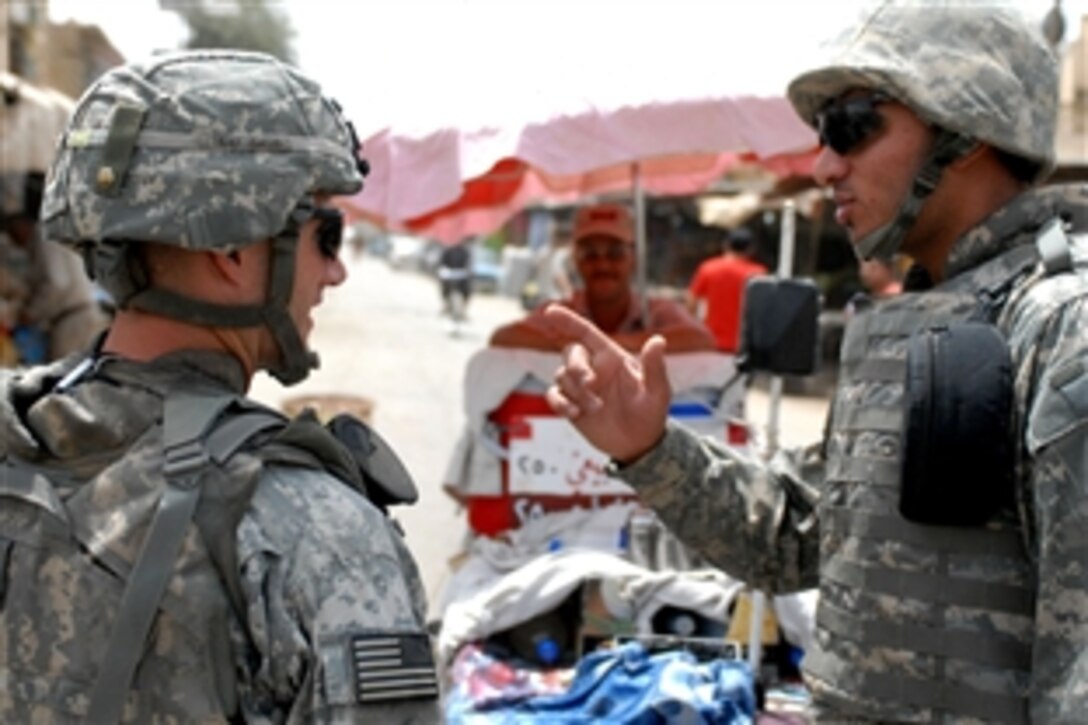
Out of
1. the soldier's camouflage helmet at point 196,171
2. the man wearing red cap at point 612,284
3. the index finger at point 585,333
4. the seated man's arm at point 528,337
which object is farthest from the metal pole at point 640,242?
the soldier's camouflage helmet at point 196,171

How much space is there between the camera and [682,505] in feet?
8.58

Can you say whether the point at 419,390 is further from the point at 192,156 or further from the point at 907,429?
the point at 192,156

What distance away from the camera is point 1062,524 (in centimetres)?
186

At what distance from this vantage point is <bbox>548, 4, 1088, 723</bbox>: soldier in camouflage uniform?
6.35 feet

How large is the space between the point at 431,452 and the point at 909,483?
30.5ft

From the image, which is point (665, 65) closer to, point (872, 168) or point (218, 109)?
point (872, 168)

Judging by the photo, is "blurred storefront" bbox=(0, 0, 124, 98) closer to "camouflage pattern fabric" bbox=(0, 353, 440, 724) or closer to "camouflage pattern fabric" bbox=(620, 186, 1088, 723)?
"camouflage pattern fabric" bbox=(620, 186, 1088, 723)

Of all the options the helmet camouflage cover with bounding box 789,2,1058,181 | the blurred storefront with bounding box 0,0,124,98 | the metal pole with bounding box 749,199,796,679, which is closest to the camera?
the helmet camouflage cover with bounding box 789,2,1058,181

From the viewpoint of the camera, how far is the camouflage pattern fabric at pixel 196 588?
58.5 inches

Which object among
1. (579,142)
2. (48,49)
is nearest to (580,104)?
(579,142)

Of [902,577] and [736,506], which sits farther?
[736,506]

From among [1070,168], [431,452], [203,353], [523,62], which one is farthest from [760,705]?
[1070,168]

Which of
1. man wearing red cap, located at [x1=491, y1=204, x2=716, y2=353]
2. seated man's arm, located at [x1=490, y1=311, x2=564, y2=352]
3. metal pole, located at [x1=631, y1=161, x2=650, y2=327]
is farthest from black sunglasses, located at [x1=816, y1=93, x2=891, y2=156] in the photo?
metal pole, located at [x1=631, y1=161, x2=650, y2=327]

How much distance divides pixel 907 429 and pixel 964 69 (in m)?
0.70
